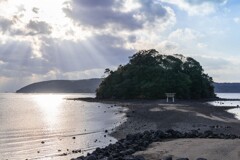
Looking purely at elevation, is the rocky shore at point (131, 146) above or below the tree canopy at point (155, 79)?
below

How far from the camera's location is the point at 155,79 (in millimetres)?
123188

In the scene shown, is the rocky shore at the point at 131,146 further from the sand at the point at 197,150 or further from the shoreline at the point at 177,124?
the sand at the point at 197,150

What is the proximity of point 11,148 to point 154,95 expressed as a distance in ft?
314

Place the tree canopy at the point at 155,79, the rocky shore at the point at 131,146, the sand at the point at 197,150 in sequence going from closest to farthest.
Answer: the sand at the point at 197,150, the rocky shore at the point at 131,146, the tree canopy at the point at 155,79

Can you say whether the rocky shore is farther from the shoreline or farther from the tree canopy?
the tree canopy

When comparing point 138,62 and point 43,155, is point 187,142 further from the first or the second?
point 138,62

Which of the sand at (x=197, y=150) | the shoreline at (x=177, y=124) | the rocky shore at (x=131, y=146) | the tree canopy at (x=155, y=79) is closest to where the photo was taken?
the sand at (x=197, y=150)

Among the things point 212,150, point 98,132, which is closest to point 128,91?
point 98,132

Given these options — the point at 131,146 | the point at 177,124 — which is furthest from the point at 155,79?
the point at 131,146

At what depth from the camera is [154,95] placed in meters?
120

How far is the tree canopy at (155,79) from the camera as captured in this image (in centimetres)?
12062

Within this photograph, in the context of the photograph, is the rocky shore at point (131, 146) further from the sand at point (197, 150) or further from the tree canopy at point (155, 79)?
the tree canopy at point (155, 79)

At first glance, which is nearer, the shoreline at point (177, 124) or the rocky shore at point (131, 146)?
the rocky shore at point (131, 146)

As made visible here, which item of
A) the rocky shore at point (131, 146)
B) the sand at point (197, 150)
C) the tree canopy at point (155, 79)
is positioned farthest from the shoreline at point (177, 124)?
the tree canopy at point (155, 79)
